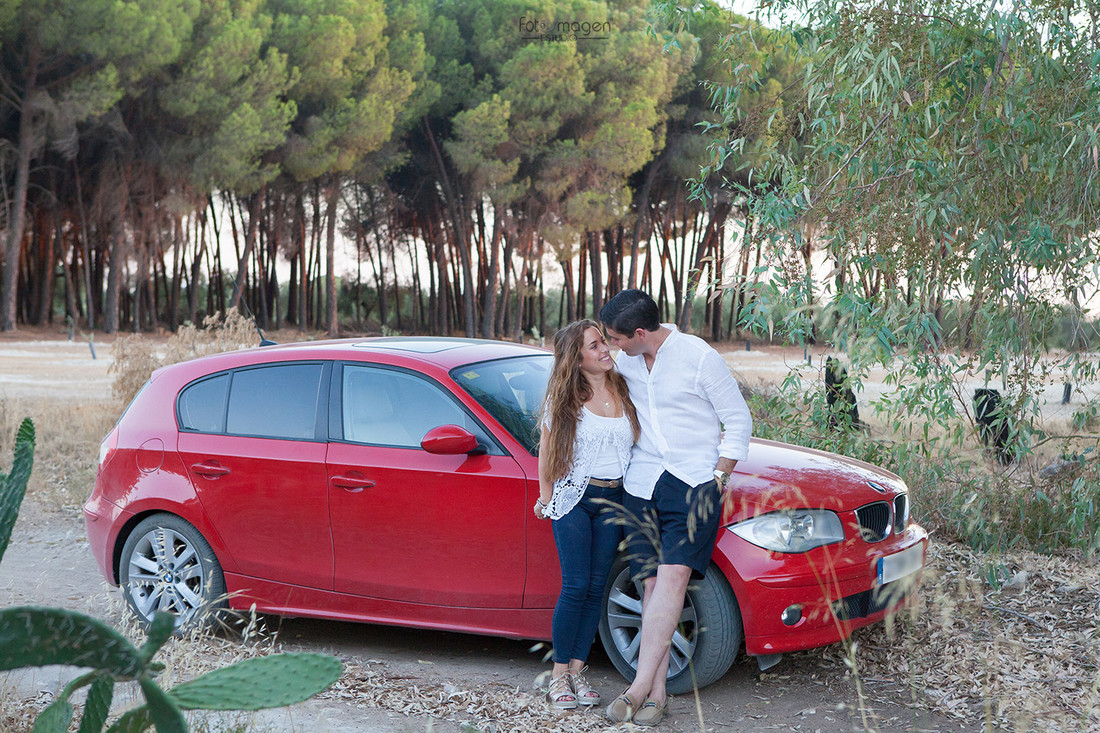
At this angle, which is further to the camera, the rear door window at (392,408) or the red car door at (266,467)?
the red car door at (266,467)

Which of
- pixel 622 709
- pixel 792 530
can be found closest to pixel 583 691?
pixel 622 709

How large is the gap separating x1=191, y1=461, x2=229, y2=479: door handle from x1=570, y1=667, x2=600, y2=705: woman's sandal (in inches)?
89.4

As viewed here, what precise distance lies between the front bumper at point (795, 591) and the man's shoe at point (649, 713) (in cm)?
48

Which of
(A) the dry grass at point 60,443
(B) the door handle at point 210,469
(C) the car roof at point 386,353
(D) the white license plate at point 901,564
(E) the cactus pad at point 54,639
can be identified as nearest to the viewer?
(E) the cactus pad at point 54,639

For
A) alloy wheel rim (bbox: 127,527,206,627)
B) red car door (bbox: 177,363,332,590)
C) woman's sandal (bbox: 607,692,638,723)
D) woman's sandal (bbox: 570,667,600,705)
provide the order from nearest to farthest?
woman's sandal (bbox: 607,692,638,723)
woman's sandal (bbox: 570,667,600,705)
red car door (bbox: 177,363,332,590)
alloy wheel rim (bbox: 127,527,206,627)

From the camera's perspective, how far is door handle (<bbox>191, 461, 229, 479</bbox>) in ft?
18.0

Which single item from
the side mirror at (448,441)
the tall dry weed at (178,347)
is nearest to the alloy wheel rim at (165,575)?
the side mirror at (448,441)

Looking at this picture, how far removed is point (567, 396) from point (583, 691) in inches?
52.0

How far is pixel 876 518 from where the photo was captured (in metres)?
4.75

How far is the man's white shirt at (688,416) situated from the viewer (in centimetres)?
429

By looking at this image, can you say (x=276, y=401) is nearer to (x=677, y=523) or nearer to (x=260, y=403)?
(x=260, y=403)

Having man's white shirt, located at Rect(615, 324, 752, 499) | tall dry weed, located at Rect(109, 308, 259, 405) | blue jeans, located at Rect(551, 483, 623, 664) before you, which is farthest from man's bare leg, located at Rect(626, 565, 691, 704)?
tall dry weed, located at Rect(109, 308, 259, 405)

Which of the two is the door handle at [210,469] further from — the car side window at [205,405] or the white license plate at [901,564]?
the white license plate at [901,564]

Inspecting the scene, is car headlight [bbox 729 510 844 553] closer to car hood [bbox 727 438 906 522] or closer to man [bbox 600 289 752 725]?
car hood [bbox 727 438 906 522]
